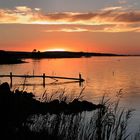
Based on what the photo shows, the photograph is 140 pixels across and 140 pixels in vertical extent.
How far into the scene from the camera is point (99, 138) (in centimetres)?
646

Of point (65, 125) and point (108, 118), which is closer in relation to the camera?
point (108, 118)

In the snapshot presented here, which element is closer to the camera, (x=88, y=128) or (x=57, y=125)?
(x=57, y=125)

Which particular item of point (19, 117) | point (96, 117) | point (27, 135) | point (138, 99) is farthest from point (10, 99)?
A: point (138, 99)

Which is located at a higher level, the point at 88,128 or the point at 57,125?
the point at 57,125

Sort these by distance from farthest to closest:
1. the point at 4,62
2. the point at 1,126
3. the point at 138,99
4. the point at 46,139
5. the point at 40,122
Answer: the point at 4,62 < the point at 138,99 < the point at 40,122 < the point at 46,139 < the point at 1,126

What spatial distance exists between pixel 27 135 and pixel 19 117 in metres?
0.51

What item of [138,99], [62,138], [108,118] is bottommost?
[138,99]

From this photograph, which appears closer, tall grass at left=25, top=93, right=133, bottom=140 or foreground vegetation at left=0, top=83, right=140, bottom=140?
foreground vegetation at left=0, top=83, right=140, bottom=140

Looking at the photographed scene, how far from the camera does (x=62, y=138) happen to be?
6879mm

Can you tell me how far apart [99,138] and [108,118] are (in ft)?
1.28

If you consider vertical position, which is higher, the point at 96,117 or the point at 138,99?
the point at 96,117

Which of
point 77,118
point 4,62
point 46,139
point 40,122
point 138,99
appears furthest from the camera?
point 4,62

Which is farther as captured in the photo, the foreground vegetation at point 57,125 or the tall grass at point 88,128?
the tall grass at point 88,128

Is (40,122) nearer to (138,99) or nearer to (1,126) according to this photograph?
(1,126)
